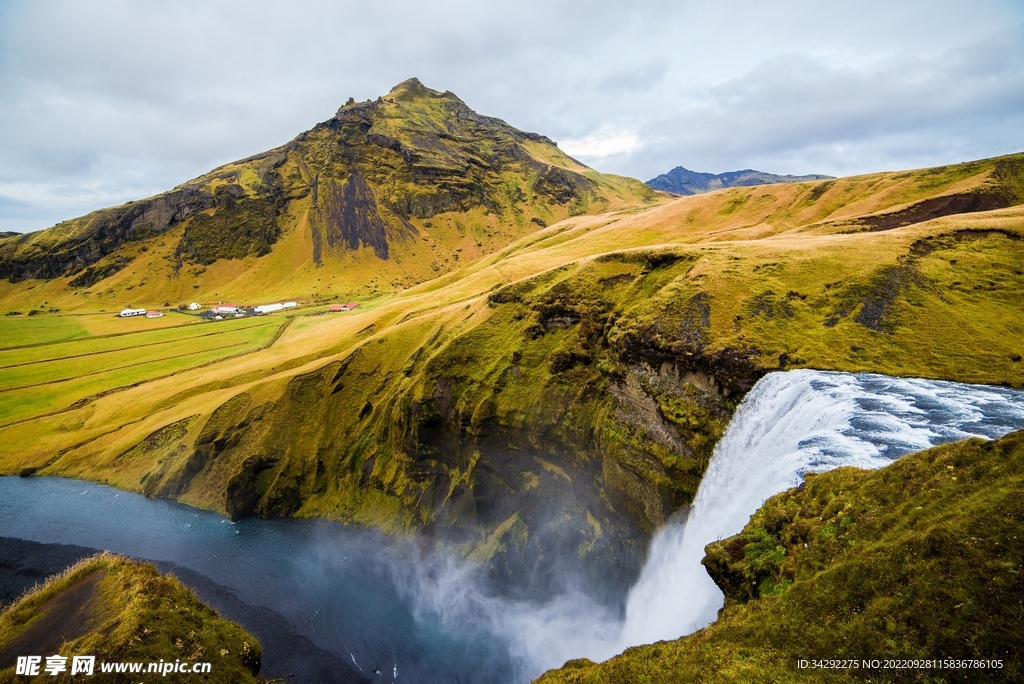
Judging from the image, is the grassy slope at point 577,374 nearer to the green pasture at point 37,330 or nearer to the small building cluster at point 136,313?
the green pasture at point 37,330

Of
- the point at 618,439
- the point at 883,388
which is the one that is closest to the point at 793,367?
the point at 883,388

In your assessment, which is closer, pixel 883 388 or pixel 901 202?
pixel 883 388

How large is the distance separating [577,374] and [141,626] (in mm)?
42304

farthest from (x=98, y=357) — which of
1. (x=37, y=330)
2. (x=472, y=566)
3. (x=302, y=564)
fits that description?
(x=472, y=566)

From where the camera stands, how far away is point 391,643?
1800 inches

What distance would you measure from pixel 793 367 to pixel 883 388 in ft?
20.0

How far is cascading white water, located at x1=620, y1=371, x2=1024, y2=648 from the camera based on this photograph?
74.6ft

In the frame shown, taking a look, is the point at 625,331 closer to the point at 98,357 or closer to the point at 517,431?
the point at 517,431

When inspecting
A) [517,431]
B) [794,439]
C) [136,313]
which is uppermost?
[136,313]

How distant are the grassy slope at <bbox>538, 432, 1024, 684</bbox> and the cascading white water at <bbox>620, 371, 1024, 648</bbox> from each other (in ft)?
14.0

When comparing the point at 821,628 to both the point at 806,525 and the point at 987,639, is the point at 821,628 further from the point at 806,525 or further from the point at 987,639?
the point at 806,525

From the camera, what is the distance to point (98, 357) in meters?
125

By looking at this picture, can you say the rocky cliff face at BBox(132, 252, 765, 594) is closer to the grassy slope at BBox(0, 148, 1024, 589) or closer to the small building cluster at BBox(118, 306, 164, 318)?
the grassy slope at BBox(0, 148, 1024, 589)

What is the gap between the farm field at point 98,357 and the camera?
100 meters
